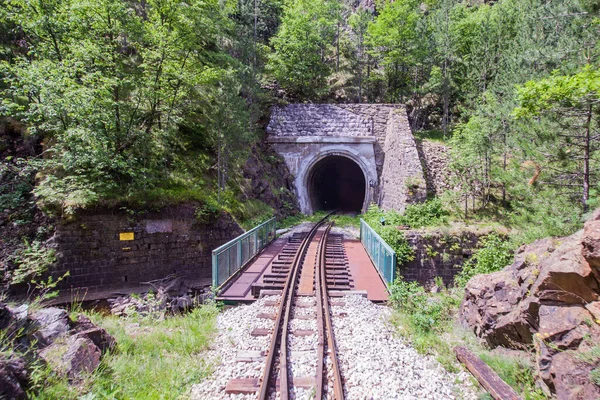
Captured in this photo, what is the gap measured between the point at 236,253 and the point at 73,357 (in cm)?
448

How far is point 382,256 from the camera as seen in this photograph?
767 cm

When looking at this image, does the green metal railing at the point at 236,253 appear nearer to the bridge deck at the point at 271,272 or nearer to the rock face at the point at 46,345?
the bridge deck at the point at 271,272

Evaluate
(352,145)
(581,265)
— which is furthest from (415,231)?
(352,145)

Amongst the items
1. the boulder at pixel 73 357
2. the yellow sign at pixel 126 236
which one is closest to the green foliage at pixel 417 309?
the boulder at pixel 73 357

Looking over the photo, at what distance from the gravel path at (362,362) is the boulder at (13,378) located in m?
1.62

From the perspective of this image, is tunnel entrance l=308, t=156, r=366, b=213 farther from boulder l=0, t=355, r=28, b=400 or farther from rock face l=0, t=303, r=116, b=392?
boulder l=0, t=355, r=28, b=400

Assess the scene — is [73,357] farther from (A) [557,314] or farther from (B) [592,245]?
(B) [592,245]

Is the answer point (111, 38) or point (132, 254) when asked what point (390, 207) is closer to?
point (132, 254)

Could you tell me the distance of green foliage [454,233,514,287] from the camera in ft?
30.4

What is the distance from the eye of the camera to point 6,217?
9.07 metres

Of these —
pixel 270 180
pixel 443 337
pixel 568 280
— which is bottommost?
pixel 443 337

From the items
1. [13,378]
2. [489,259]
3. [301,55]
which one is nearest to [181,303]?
[13,378]

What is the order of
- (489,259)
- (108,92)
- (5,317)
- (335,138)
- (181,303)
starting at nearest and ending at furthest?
(5,317) < (181,303) < (108,92) < (489,259) < (335,138)

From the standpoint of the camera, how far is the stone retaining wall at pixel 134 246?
9.47 m
